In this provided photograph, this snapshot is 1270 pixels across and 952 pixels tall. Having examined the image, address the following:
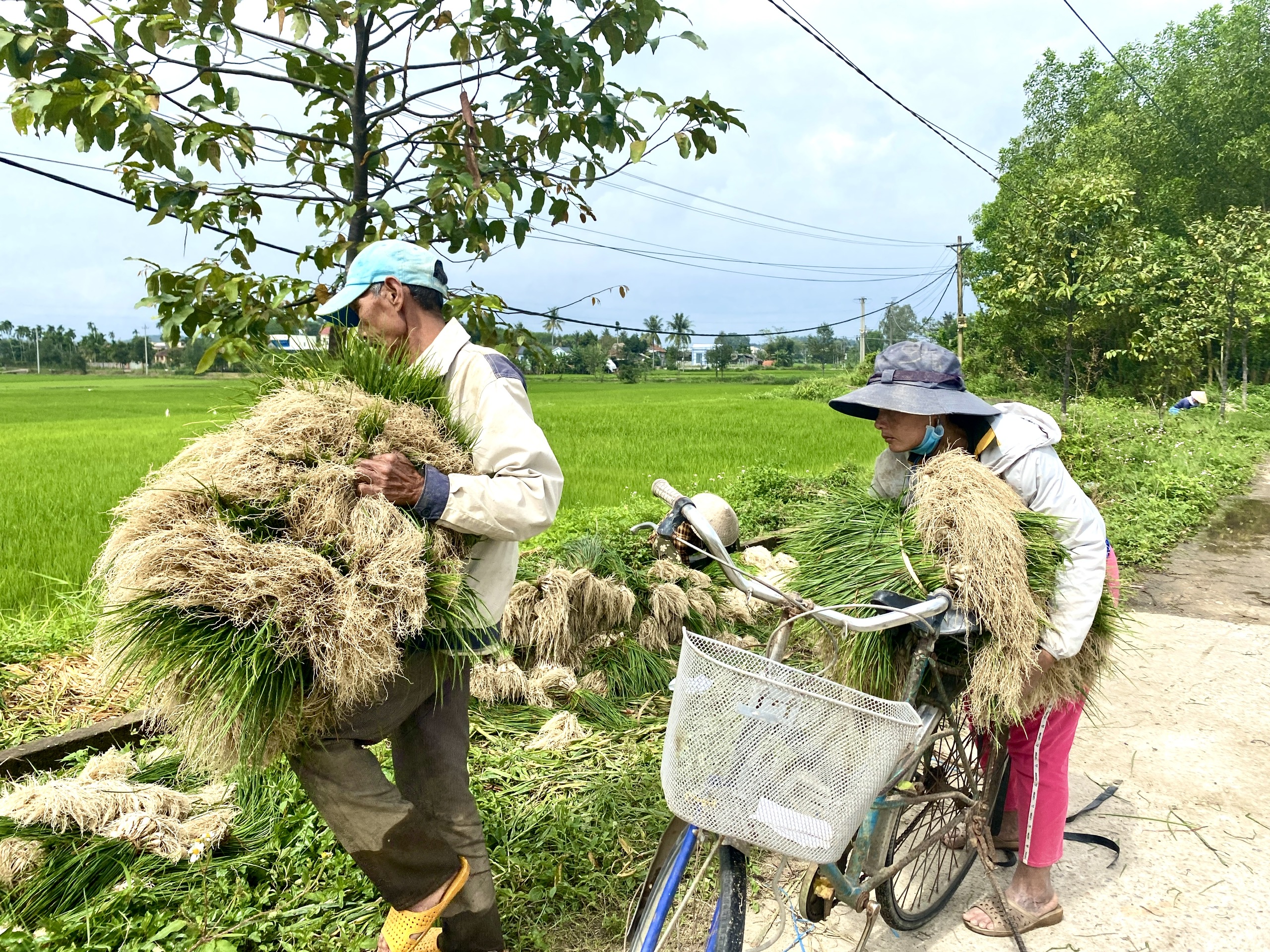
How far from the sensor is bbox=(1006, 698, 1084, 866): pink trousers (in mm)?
2498

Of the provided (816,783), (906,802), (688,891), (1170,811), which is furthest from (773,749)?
(1170,811)

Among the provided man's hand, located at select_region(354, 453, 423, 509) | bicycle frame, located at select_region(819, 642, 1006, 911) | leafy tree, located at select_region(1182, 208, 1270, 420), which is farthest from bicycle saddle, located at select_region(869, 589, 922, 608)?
leafy tree, located at select_region(1182, 208, 1270, 420)

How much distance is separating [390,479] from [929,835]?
1.79 m

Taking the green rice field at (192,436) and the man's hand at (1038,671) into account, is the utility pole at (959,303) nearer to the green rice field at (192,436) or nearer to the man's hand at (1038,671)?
the green rice field at (192,436)

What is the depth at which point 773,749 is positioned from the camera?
1583 mm

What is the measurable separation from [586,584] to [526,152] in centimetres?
196

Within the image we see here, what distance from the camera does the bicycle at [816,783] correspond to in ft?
5.23

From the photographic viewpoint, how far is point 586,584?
165 inches

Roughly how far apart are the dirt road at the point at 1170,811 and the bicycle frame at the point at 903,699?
1.42ft

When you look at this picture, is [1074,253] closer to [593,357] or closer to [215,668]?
[215,668]

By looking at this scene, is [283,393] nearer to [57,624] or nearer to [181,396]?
[57,624]

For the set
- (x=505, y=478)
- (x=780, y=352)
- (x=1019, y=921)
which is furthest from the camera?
(x=780, y=352)

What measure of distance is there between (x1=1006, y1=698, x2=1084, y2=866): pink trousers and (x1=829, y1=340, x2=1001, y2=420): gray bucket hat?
3.00ft

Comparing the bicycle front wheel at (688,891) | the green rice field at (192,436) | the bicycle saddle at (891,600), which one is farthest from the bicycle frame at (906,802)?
the green rice field at (192,436)
